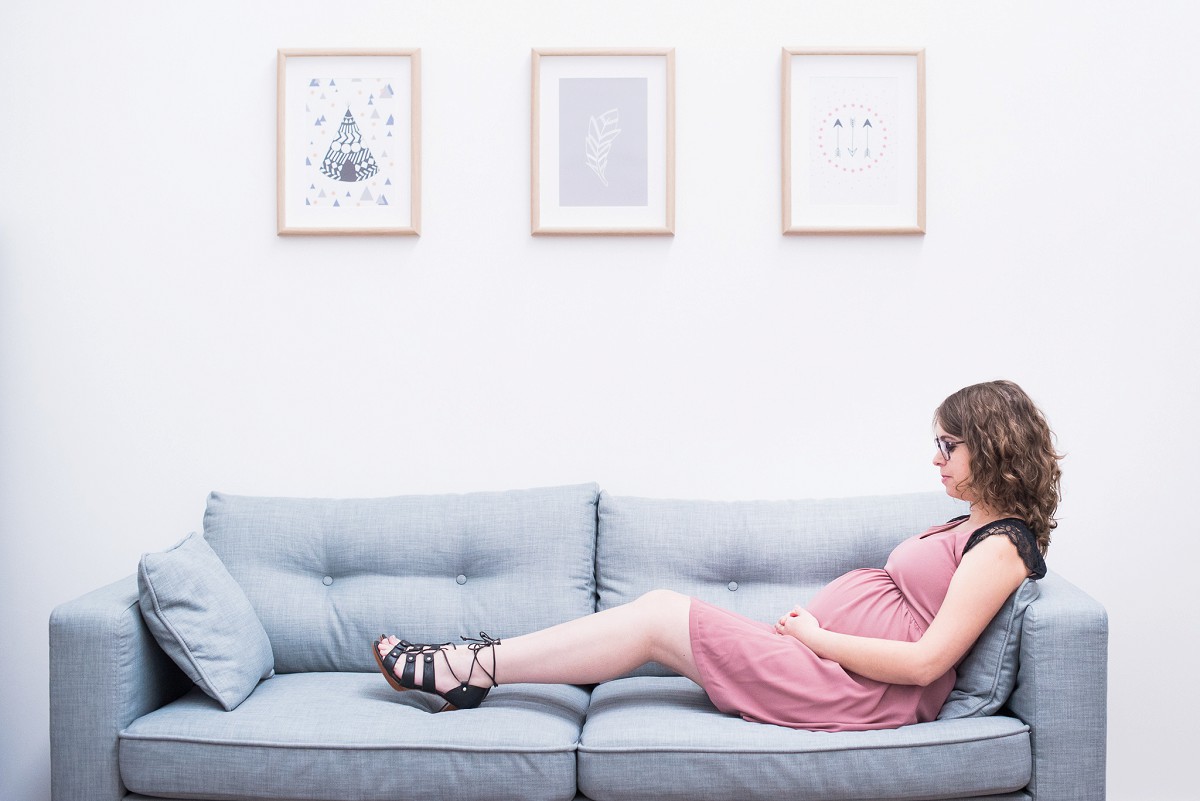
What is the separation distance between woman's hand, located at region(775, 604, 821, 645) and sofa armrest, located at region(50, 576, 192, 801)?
1321 mm

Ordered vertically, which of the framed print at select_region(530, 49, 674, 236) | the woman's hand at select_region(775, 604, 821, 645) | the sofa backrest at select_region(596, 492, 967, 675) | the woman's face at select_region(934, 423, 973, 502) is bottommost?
the woman's hand at select_region(775, 604, 821, 645)

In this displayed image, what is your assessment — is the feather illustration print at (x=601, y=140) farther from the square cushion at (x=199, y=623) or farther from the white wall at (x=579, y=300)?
the square cushion at (x=199, y=623)

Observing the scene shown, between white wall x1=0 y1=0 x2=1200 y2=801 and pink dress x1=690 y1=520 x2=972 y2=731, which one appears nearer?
pink dress x1=690 y1=520 x2=972 y2=731

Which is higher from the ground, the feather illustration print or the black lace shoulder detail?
the feather illustration print

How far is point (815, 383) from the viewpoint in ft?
8.20

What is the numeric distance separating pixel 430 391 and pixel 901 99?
4.83ft

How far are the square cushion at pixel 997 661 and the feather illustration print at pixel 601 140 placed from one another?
1.42m

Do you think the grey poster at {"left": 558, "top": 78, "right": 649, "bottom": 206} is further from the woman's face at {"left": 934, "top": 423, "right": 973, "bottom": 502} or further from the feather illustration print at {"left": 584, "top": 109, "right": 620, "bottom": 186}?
the woman's face at {"left": 934, "top": 423, "right": 973, "bottom": 502}

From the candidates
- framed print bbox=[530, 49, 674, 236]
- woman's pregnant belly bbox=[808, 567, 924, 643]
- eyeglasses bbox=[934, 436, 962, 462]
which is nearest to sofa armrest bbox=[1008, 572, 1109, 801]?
woman's pregnant belly bbox=[808, 567, 924, 643]

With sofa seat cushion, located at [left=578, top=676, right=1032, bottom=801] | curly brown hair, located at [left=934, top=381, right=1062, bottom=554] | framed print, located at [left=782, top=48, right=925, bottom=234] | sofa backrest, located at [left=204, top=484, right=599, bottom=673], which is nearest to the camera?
sofa seat cushion, located at [left=578, top=676, right=1032, bottom=801]

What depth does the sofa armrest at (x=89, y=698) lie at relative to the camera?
5.90 feet

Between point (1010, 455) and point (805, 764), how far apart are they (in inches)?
28.2

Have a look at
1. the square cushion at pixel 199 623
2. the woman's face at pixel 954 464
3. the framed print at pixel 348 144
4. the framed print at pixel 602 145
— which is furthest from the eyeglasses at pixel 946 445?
the square cushion at pixel 199 623

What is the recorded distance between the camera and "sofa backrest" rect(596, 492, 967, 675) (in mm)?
2199
